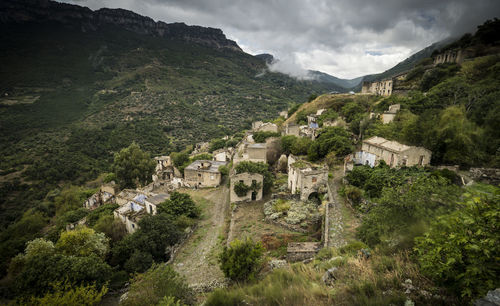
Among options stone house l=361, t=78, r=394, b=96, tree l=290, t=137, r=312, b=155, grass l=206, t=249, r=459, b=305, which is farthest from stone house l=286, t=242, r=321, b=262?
stone house l=361, t=78, r=394, b=96

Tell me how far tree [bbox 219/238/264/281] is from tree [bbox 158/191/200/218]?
423 inches

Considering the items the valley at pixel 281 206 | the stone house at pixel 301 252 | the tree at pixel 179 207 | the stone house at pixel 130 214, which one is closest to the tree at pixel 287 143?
the valley at pixel 281 206

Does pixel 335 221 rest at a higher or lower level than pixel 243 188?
higher

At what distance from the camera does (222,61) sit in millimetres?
176125

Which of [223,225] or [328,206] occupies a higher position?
[328,206]

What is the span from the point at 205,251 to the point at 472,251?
624 inches

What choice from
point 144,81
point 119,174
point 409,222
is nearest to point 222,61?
point 144,81

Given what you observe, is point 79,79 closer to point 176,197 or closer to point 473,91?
point 176,197

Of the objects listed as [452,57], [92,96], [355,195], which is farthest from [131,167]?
[92,96]

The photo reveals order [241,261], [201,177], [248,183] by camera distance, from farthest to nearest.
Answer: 1. [201,177]
2. [248,183]
3. [241,261]

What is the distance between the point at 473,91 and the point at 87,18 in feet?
845

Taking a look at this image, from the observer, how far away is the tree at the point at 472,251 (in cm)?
362

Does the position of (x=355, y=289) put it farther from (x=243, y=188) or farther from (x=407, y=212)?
(x=243, y=188)

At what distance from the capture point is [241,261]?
34.5ft
